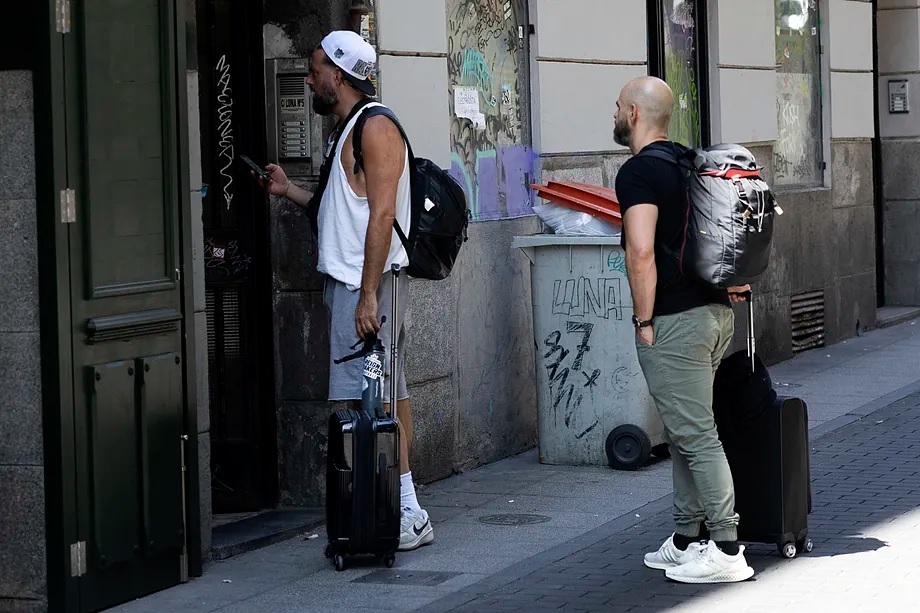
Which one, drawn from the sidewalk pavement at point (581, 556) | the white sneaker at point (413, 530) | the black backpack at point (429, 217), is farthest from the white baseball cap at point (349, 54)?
the sidewalk pavement at point (581, 556)

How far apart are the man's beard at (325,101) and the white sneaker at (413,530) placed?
1661mm

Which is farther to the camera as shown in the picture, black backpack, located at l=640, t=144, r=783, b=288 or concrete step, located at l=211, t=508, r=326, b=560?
concrete step, located at l=211, t=508, r=326, b=560

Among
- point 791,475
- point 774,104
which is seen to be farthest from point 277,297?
point 774,104

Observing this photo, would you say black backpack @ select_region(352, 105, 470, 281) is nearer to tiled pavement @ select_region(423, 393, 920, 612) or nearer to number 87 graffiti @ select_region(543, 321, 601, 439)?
tiled pavement @ select_region(423, 393, 920, 612)

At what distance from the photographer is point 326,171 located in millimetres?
6812

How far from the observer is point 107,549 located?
5988 millimetres

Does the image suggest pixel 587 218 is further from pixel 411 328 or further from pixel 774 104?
pixel 774 104

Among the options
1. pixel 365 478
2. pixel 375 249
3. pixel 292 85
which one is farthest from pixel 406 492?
pixel 292 85

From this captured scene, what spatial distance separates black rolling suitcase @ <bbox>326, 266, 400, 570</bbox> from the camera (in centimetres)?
Result: 640

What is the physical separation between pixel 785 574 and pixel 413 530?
1.55 m

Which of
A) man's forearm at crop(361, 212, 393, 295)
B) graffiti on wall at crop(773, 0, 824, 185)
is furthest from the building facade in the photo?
man's forearm at crop(361, 212, 393, 295)

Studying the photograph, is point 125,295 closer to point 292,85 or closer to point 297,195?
point 297,195

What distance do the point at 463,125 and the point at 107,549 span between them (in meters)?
3.81

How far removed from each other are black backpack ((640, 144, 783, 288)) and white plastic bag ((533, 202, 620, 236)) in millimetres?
2478
